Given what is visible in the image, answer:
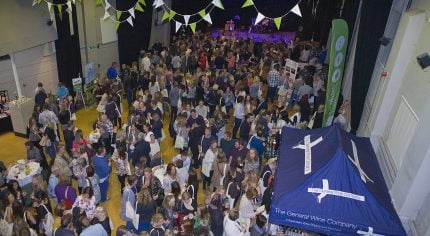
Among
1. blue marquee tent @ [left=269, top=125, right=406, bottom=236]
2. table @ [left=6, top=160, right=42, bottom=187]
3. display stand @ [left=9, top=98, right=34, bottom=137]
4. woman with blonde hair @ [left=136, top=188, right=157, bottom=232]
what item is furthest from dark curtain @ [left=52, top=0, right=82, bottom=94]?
blue marquee tent @ [left=269, top=125, right=406, bottom=236]

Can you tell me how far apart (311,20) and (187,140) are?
56.2 ft

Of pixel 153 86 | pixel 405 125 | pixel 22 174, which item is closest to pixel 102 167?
pixel 22 174

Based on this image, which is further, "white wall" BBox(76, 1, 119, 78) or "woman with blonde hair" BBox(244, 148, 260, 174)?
"white wall" BBox(76, 1, 119, 78)

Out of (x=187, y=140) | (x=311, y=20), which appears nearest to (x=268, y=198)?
(x=187, y=140)

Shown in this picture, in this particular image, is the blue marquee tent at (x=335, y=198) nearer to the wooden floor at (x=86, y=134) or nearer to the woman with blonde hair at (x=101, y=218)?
the woman with blonde hair at (x=101, y=218)

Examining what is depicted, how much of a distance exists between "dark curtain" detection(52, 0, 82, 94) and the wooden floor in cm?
143

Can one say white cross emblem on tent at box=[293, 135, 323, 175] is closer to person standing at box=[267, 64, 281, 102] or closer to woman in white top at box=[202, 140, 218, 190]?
woman in white top at box=[202, 140, 218, 190]

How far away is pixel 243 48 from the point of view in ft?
50.6

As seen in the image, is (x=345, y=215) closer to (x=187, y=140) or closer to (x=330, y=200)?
(x=330, y=200)

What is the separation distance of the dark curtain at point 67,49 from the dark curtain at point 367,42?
8.78 m

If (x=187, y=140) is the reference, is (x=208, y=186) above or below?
below

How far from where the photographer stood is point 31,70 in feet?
35.6

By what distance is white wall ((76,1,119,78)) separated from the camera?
40.1ft

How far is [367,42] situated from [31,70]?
9.45 metres
